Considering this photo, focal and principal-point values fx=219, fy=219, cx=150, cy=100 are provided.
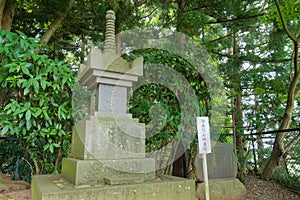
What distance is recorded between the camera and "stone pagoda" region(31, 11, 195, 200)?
2.20m

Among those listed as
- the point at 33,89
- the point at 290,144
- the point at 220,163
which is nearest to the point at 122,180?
the point at 33,89

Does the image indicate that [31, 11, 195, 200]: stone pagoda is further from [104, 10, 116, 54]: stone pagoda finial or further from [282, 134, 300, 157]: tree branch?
[282, 134, 300, 157]: tree branch

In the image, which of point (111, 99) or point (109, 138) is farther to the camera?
point (111, 99)

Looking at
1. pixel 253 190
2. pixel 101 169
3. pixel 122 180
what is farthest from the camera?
pixel 253 190

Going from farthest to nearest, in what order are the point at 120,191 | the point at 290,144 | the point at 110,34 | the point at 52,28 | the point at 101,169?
the point at 290,144
the point at 52,28
the point at 110,34
the point at 101,169
the point at 120,191

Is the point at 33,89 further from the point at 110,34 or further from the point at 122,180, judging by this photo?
the point at 122,180

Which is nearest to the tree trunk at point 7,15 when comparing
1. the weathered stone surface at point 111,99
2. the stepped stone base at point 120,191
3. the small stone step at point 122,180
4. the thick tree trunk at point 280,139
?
the weathered stone surface at point 111,99

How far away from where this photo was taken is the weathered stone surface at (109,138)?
96.0 inches

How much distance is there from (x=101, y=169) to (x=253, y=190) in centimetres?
353

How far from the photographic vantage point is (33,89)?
10.5 feet

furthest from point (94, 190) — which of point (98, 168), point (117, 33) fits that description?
point (117, 33)

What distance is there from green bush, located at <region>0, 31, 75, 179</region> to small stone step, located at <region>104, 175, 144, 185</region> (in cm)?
134

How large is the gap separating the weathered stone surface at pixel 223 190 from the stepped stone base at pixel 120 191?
1379 mm

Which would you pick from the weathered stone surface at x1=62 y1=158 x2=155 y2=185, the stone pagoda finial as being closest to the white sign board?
the weathered stone surface at x1=62 y1=158 x2=155 y2=185
